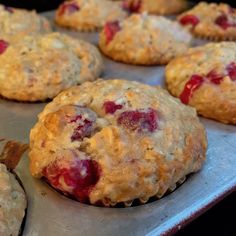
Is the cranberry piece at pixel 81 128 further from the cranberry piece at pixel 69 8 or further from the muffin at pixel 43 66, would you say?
the cranberry piece at pixel 69 8

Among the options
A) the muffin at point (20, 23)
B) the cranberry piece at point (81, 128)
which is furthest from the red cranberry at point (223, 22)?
the cranberry piece at point (81, 128)

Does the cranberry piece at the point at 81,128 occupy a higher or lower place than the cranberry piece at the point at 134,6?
higher

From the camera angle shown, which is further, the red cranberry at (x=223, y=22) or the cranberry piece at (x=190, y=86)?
the red cranberry at (x=223, y=22)

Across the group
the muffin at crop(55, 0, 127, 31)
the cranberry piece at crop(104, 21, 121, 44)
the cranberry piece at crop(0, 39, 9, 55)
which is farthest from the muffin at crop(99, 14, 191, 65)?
the cranberry piece at crop(0, 39, 9, 55)

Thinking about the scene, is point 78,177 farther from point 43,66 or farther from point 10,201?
point 43,66

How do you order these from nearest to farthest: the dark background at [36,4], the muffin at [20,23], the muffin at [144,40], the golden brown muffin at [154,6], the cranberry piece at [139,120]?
1. the cranberry piece at [139,120]
2. the muffin at [144,40]
3. the muffin at [20,23]
4. the golden brown muffin at [154,6]
5. the dark background at [36,4]

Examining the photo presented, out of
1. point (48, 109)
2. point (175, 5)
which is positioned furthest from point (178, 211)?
point (175, 5)

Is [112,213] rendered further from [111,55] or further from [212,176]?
[111,55]

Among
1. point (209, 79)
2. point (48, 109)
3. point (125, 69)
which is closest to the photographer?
point (48, 109)
